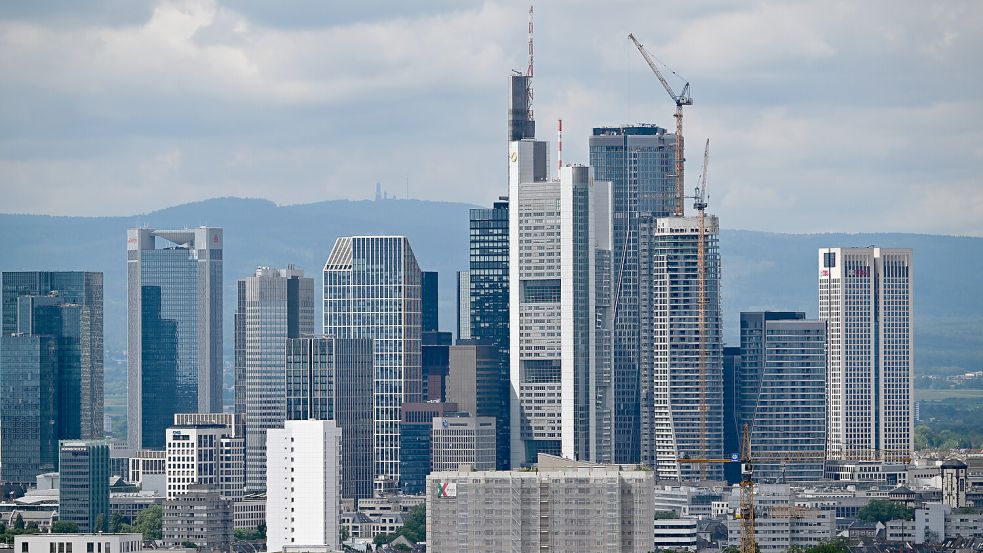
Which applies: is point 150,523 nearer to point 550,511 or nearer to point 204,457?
point 204,457

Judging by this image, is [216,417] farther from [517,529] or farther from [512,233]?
[517,529]

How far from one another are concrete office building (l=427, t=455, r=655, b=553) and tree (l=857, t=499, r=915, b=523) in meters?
59.0

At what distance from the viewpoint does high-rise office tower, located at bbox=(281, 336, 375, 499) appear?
188 meters

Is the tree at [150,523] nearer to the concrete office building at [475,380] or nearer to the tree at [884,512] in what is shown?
the concrete office building at [475,380]

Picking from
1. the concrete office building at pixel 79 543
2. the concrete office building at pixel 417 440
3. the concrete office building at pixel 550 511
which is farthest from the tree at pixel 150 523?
the concrete office building at pixel 550 511

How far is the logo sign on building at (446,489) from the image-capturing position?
357 ft

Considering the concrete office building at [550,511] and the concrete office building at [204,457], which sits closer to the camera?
the concrete office building at [550,511]

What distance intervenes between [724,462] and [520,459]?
44.5 ft

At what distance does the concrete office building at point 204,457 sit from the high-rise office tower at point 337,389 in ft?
14.5

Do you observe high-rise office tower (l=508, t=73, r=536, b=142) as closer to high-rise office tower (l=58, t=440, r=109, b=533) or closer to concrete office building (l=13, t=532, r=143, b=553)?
high-rise office tower (l=58, t=440, r=109, b=533)

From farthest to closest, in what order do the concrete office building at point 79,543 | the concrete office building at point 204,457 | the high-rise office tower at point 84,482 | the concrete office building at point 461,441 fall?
the concrete office building at point 204,457 < the concrete office building at point 461,441 < the high-rise office tower at point 84,482 < the concrete office building at point 79,543

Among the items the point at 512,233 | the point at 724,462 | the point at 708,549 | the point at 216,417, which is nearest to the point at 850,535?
the point at 708,549

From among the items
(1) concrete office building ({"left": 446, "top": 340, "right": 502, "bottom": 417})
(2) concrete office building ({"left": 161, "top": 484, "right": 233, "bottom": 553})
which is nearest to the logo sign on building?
(2) concrete office building ({"left": 161, "top": 484, "right": 233, "bottom": 553})

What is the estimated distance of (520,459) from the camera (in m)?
186
